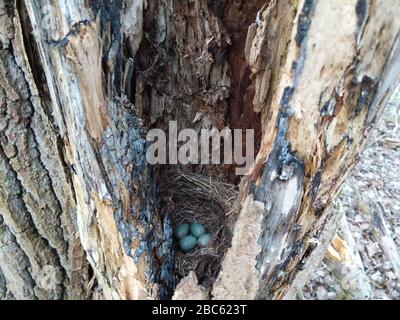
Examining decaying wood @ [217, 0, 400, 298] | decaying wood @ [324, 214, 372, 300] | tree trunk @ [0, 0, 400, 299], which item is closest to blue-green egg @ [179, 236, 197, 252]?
tree trunk @ [0, 0, 400, 299]

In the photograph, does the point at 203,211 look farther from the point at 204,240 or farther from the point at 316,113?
the point at 316,113

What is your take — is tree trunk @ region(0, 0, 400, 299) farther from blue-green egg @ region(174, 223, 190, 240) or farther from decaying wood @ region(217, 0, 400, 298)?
blue-green egg @ region(174, 223, 190, 240)

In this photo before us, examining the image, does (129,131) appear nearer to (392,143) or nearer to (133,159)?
(133,159)

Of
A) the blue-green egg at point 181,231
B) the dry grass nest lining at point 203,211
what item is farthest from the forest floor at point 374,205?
the blue-green egg at point 181,231

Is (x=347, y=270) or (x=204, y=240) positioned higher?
(x=204, y=240)

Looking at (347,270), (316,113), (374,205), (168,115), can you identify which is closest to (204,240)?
(168,115)

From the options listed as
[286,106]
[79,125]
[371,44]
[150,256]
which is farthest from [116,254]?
[371,44]
